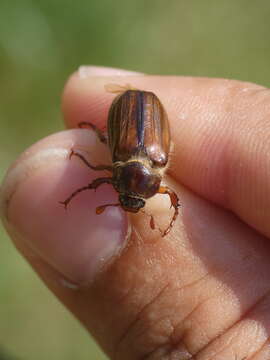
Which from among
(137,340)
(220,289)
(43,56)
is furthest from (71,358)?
(43,56)

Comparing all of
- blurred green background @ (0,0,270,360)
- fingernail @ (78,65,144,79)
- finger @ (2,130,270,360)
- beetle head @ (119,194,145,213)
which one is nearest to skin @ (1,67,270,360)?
finger @ (2,130,270,360)

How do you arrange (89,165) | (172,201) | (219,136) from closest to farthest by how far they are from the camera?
1. (172,201)
2. (89,165)
3. (219,136)

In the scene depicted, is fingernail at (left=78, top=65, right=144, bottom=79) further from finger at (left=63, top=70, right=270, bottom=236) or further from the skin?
the skin

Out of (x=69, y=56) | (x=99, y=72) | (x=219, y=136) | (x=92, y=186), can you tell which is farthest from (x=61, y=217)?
(x=69, y=56)

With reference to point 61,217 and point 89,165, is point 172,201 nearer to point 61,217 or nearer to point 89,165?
point 89,165

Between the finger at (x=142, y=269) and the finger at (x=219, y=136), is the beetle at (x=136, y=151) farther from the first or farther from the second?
the finger at (x=219, y=136)

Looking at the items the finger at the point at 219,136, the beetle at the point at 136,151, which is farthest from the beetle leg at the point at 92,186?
the finger at the point at 219,136
